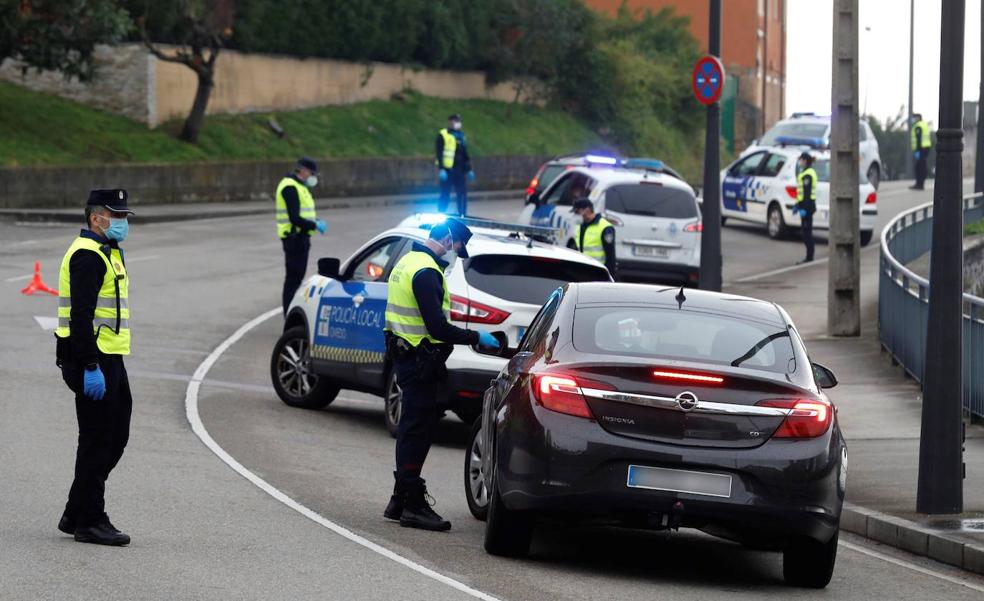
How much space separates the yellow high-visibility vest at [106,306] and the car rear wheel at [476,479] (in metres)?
2.37

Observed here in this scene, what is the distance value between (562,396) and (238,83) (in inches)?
1595

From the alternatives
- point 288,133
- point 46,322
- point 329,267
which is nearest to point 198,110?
point 288,133

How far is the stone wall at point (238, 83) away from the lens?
43.8 m

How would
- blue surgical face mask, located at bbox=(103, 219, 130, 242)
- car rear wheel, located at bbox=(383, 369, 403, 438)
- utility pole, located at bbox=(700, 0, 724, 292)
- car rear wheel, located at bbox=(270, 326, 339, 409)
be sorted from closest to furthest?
blue surgical face mask, located at bbox=(103, 219, 130, 242), car rear wheel, located at bbox=(383, 369, 403, 438), car rear wheel, located at bbox=(270, 326, 339, 409), utility pole, located at bbox=(700, 0, 724, 292)

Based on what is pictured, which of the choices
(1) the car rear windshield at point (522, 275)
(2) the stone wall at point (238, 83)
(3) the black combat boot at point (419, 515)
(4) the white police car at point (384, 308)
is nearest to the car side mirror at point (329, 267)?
(4) the white police car at point (384, 308)

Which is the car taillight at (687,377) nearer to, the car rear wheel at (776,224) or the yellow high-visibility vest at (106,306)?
the yellow high-visibility vest at (106,306)


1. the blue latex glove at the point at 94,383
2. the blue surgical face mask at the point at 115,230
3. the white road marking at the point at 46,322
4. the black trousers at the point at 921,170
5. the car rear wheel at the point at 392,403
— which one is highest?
the blue surgical face mask at the point at 115,230

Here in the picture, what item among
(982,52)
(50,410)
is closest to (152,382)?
(50,410)

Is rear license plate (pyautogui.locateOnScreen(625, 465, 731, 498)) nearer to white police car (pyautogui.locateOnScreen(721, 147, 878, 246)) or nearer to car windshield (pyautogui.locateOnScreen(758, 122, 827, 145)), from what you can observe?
white police car (pyautogui.locateOnScreen(721, 147, 878, 246))

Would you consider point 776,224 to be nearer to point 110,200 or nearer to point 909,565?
point 909,565

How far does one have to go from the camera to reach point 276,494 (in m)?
11.5

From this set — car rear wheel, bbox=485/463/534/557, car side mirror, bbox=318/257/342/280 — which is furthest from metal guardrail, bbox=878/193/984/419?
car rear wheel, bbox=485/463/534/557

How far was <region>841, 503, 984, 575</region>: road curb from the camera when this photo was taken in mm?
10656

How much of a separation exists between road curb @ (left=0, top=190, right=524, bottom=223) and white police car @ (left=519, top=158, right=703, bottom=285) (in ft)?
37.3
